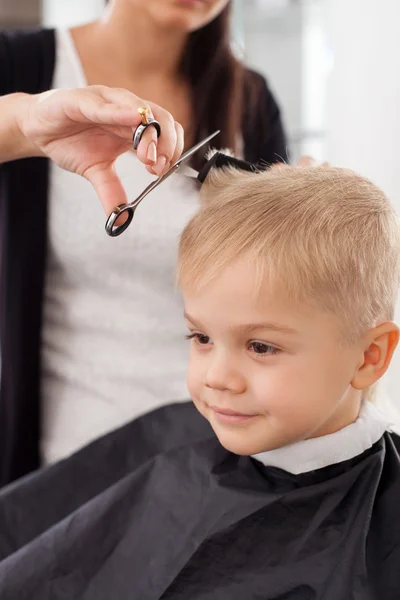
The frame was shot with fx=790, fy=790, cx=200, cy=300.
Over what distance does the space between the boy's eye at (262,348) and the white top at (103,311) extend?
485mm

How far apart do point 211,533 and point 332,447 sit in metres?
0.20

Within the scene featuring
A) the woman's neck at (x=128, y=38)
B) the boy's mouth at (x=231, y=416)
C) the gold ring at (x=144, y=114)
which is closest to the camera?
the gold ring at (x=144, y=114)

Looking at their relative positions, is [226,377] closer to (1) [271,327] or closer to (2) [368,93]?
(1) [271,327]

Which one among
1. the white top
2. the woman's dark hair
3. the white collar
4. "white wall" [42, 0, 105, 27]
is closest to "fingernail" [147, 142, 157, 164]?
the white collar

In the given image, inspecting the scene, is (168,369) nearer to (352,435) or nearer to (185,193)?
(185,193)

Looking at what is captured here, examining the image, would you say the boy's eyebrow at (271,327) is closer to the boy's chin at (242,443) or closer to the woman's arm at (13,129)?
the boy's chin at (242,443)

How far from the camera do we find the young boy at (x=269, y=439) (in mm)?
920

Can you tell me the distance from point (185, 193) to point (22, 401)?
A: 1.59 feet

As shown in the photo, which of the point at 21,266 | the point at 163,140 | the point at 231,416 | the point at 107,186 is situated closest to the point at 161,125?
the point at 163,140

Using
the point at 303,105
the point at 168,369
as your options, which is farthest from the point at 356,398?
the point at 303,105

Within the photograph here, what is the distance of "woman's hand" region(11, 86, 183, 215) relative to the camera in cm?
84

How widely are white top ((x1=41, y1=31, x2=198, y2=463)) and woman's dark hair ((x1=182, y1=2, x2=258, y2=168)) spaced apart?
0.67ft

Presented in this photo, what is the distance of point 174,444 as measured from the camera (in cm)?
126

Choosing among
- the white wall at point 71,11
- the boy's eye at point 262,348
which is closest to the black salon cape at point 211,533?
the boy's eye at point 262,348
